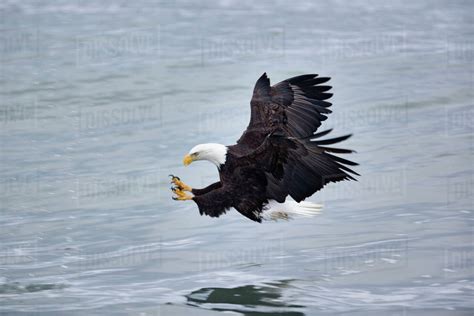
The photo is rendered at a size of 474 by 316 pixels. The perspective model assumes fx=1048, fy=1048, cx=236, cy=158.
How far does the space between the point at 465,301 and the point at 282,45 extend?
8852 millimetres

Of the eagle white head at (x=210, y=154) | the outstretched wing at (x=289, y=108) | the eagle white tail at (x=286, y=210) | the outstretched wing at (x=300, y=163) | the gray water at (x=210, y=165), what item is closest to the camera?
the outstretched wing at (x=300, y=163)

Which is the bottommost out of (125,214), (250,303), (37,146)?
(250,303)

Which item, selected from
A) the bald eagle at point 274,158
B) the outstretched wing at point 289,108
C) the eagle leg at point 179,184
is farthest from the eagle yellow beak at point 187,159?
the outstretched wing at point 289,108

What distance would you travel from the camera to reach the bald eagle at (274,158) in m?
7.58

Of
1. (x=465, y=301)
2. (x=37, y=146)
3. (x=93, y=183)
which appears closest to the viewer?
(x=465, y=301)

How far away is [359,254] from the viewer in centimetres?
842

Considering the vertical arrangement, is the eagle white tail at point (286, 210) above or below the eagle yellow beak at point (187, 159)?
below

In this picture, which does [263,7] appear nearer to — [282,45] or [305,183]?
[282,45]

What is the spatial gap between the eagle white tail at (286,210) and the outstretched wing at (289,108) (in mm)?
544

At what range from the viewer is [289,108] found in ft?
28.6

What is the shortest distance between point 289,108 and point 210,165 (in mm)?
2573

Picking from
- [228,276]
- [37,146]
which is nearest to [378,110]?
[37,146]

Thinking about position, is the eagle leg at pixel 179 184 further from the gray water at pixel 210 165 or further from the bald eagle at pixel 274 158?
the gray water at pixel 210 165

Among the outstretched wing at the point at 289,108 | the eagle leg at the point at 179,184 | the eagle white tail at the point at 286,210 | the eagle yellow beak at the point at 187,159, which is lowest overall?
the eagle white tail at the point at 286,210
